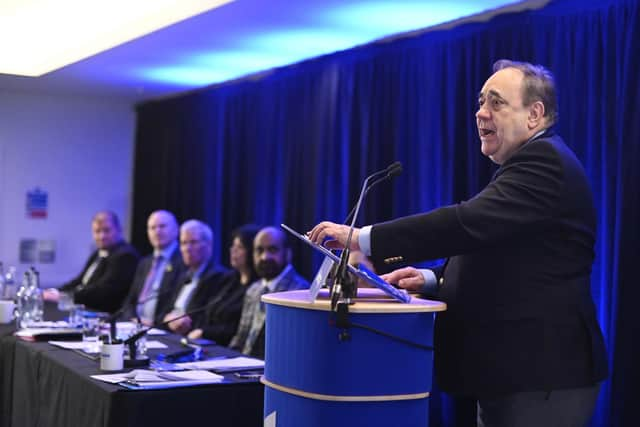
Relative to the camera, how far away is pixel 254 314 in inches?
191

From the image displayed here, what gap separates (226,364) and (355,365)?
4.42ft

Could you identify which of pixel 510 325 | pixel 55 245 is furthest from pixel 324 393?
pixel 55 245

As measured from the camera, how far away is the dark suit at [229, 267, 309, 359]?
4.71 metres

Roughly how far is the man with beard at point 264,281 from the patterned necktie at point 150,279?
1398mm

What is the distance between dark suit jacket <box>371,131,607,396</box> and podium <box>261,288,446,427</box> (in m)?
0.13

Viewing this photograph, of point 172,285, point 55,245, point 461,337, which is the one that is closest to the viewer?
point 461,337

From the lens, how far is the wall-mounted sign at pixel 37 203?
25.4ft

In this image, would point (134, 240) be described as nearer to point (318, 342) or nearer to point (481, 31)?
point (481, 31)

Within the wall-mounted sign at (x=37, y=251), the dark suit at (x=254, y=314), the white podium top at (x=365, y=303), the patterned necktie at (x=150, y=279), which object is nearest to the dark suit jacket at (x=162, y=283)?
the patterned necktie at (x=150, y=279)

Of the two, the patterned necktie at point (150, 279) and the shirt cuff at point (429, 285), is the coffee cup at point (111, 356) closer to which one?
the shirt cuff at point (429, 285)

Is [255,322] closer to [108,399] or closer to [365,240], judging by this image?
[108,399]

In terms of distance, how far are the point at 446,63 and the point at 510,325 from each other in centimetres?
299

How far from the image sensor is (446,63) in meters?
4.89

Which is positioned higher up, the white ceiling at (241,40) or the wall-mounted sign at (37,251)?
the white ceiling at (241,40)
